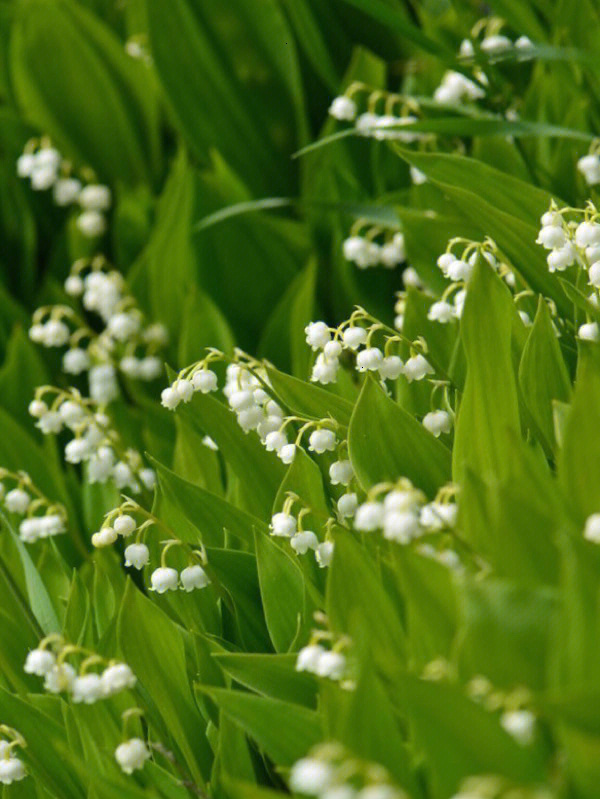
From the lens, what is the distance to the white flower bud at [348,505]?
146cm

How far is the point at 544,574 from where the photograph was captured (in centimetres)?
114

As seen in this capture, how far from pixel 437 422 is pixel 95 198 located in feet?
4.46

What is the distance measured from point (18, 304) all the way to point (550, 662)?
75.3 inches

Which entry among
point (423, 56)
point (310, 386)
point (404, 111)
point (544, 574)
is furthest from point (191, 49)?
point (544, 574)

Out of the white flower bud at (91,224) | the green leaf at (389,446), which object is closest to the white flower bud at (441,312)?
the green leaf at (389,446)

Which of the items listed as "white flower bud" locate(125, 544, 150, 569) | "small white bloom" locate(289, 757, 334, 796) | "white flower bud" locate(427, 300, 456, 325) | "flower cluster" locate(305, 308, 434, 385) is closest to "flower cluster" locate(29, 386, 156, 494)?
"white flower bud" locate(125, 544, 150, 569)

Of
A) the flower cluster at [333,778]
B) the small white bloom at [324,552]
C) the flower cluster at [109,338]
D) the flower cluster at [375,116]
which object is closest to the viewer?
the flower cluster at [333,778]

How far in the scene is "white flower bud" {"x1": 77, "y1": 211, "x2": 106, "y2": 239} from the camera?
266cm

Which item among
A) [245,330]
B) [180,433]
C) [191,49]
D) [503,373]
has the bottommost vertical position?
[245,330]

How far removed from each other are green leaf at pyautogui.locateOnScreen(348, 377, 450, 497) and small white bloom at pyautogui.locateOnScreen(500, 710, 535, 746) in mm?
503

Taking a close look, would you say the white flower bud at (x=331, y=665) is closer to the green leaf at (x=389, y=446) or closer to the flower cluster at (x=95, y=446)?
the green leaf at (x=389, y=446)

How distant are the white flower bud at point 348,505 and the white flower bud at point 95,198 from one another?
1.43 meters

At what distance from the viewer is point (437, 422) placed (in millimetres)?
1573

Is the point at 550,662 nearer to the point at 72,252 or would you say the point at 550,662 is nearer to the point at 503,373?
the point at 503,373
